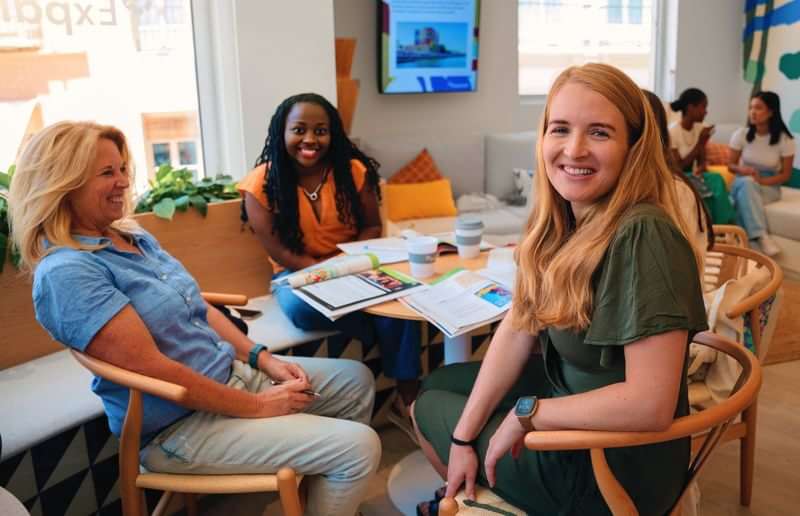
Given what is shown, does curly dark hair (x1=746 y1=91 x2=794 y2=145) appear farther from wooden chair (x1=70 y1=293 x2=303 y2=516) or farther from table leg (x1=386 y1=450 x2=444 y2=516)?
wooden chair (x1=70 y1=293 x2=303 y2=516)

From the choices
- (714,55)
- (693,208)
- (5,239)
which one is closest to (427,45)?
(714,55)

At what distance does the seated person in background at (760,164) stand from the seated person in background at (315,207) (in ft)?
9.79

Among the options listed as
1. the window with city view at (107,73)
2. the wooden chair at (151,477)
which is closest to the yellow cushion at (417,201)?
the window with city view at (107,73)

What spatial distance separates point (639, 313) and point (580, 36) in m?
4.68

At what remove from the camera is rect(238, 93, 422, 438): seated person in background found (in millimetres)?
2471

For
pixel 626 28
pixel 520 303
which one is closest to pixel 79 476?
pixel 520 303

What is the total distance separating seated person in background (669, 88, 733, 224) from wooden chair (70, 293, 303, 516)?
380 cm

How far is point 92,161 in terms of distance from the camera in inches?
60.9

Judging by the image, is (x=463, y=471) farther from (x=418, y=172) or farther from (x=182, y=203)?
(x=418, y=172)

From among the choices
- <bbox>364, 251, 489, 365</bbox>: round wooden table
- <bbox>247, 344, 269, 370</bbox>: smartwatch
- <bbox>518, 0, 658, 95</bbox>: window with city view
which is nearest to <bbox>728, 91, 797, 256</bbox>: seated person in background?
<bbox>518, 0, 658, 95</bbox>: window with city view

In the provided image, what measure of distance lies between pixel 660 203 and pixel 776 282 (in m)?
0.85

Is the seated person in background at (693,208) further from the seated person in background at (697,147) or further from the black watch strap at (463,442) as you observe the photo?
the seated person in background at (697,147)

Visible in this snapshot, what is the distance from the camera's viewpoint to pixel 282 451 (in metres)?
1.54

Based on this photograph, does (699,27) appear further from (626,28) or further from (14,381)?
(14,381)
